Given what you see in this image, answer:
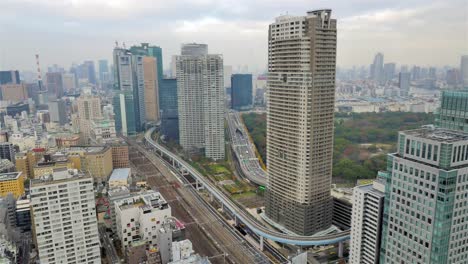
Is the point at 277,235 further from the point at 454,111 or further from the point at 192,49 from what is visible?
the point at 192,49

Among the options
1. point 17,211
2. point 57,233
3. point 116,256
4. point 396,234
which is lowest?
point 116,256

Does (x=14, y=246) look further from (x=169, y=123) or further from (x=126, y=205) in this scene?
(x=169, y=123)

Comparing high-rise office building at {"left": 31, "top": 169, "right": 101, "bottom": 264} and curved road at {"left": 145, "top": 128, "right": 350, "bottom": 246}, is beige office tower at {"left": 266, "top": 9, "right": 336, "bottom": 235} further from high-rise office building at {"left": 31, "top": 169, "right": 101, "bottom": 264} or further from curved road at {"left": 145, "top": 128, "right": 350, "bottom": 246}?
high-rise office building at {"left": 31, "top": 169, "right": 101, "bottom": 264}

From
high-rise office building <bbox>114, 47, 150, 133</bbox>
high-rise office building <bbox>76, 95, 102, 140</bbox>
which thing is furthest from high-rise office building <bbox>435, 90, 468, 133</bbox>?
high-rise office building <bbox>114, 47, 150, 133</bbox>

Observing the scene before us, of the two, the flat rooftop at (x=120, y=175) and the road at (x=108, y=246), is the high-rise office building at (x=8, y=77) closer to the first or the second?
the flat rooftop at (x=120, y=175)

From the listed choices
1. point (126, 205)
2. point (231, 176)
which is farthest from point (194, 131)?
point (126, 205)

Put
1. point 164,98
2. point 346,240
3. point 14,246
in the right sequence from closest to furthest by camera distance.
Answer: point 14,246
point 346,240
point 164,98
